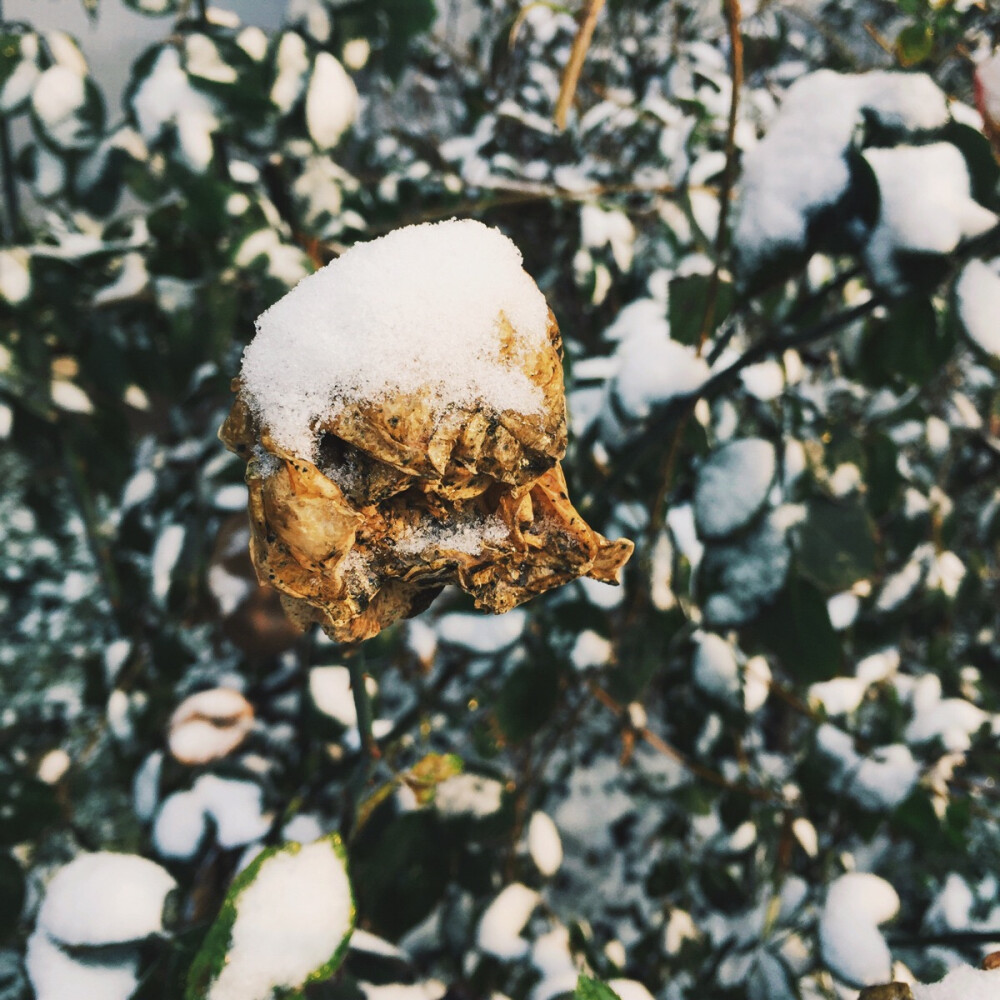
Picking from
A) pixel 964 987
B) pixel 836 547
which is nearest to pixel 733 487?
pixel 836 547

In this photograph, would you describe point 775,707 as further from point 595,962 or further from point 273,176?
point 273,176

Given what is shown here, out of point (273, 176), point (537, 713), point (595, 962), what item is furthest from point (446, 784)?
point (273, 176)

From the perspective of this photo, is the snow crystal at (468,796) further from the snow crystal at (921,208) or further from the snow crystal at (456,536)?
the snow crystal at (921,208)

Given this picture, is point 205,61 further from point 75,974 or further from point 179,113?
point 75,974

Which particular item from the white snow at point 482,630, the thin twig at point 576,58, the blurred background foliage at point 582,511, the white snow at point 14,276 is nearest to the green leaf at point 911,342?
the blurred background foliage at point 582,511

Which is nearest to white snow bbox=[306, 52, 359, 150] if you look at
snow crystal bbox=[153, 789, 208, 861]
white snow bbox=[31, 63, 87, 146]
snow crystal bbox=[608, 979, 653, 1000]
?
white snow bbox=[31, 63, 87, 146]

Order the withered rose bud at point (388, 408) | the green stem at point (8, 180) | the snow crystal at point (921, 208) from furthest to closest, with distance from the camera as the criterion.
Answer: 1. the green stem at point (8, 180)
2. the snow crystal at point (921, 208)
3. the withered rose bud at point (388, 408)
